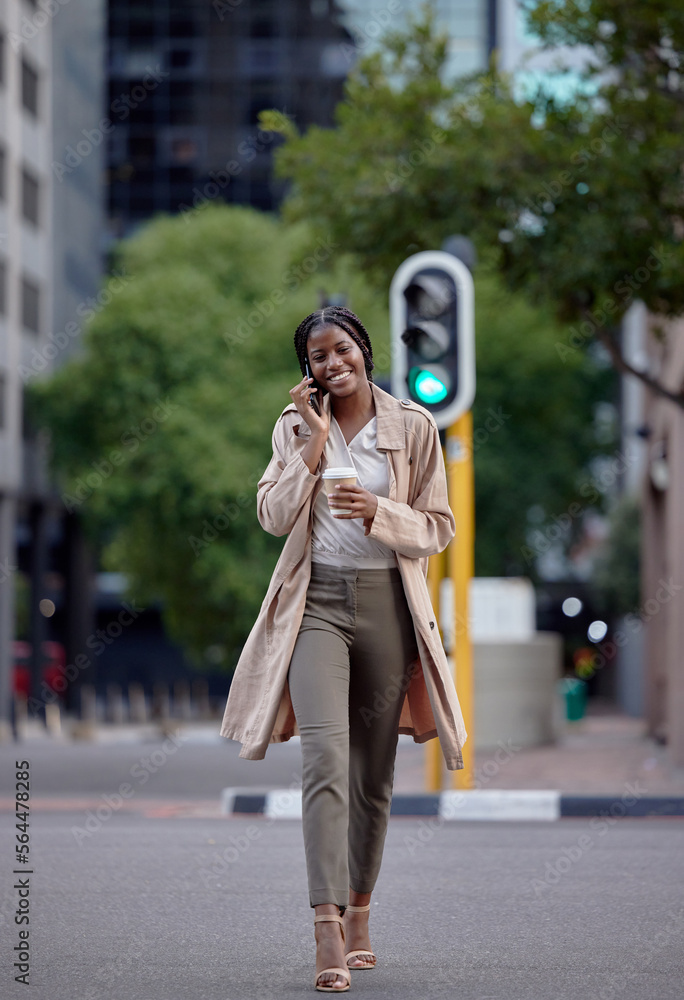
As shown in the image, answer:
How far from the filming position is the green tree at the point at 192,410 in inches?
1206

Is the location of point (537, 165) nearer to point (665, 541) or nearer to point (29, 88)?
point (665, 541)

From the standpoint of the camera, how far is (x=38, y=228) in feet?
122

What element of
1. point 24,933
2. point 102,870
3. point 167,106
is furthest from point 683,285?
point 167,106

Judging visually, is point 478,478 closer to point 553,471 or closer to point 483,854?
point 553,471

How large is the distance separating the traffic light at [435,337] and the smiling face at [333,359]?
15.0ft

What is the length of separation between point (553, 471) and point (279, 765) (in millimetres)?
19004

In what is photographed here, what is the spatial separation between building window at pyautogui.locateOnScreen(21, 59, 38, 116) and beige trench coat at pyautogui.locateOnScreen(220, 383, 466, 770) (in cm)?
3326

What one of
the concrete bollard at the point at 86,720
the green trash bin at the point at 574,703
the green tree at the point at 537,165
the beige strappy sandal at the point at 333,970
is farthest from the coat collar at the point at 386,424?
the green trash bin at the point at 574,703

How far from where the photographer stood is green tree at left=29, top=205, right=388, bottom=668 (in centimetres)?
3062

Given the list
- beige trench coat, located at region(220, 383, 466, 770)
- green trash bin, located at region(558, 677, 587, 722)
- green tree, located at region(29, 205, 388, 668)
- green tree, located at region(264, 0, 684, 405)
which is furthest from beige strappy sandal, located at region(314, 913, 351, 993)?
green trash bin, located at region(558, 677, 587, 722)

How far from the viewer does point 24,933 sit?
5035mm

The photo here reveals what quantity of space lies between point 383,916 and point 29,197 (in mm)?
33163

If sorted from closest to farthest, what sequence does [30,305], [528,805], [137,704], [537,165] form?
[528,805], [537,165], [30,305], [137,704]

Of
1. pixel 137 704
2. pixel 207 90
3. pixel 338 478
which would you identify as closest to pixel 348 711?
pixel 338 478
